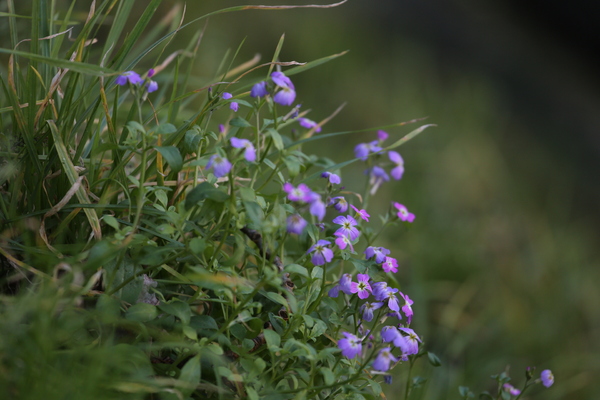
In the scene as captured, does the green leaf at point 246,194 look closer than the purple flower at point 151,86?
Yes

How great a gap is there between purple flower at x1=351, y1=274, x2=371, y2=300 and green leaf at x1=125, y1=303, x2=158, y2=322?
0.39m

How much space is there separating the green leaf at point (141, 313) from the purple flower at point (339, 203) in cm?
46

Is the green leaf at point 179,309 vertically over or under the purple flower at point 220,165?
under

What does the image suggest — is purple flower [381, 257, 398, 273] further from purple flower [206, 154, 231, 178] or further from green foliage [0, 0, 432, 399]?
purple flower [206, 154, 231, 178]

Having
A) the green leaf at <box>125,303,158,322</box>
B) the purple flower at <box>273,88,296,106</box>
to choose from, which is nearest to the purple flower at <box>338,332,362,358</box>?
the green leaf at <box>125,303,158,322</box>

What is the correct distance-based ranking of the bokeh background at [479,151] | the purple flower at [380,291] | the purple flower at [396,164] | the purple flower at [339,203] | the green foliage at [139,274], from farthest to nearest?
the bokeh background at [479,151]
the purple flower at [396,164]
the purple flower at [339,203]
the purple flower at [380,291]
the green foliage at [139,274]

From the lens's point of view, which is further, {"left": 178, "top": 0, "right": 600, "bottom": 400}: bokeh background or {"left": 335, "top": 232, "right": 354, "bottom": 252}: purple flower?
{"left": 178, "top": 0, "right": 600, "bottom": 400}: bokeh background

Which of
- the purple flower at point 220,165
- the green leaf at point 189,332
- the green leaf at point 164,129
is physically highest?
the green leaf at point 164,129

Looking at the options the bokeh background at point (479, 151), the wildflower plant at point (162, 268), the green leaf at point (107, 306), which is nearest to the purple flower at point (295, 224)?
the wildflower plant at point (162, 268)

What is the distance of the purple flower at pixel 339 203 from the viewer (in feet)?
4.06

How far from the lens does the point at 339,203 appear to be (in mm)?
1238

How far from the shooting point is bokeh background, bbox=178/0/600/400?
213cm

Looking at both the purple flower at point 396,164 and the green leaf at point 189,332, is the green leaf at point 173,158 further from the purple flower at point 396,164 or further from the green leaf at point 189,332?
the purple flower at point 396,164

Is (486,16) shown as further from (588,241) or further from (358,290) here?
(358,290)
